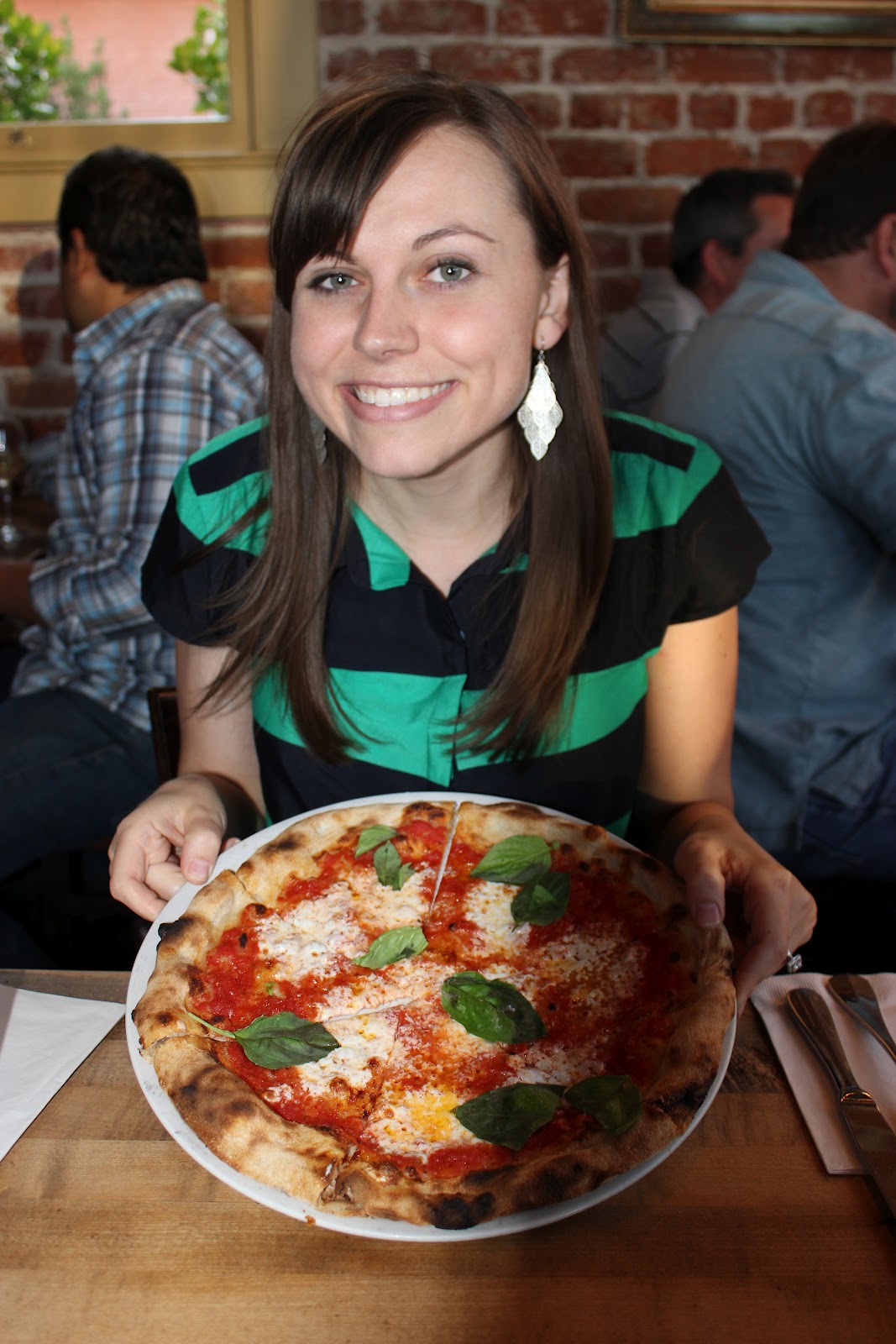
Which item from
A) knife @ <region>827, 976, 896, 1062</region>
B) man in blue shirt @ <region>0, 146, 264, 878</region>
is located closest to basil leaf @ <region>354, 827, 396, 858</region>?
knife @ <region>827, 976, 896, 1062</region>

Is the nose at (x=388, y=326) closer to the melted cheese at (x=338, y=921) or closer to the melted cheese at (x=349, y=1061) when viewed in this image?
the melted cheese at (x=338, y=921)

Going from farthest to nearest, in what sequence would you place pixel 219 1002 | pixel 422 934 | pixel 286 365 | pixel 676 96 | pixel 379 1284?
pixel 676 96, pixel 286 365, pixel 422 934, pixel 219 1002, pixel 379 1284

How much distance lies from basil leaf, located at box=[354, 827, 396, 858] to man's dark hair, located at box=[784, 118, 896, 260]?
1.84m

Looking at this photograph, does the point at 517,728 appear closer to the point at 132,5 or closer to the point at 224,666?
the point at 224,666

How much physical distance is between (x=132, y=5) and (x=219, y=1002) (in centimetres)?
304

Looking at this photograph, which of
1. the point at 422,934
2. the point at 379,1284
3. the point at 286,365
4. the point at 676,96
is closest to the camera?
the point at 379,1284

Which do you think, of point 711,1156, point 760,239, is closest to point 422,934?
point 711,1156

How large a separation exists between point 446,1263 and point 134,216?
93.0 inches

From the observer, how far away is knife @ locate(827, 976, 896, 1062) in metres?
0.90

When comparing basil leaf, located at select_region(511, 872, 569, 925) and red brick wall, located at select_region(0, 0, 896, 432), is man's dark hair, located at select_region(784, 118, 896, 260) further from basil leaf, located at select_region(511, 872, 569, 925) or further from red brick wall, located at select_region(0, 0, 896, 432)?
basil leaf, located at select_region(511, 872, 569, 925)

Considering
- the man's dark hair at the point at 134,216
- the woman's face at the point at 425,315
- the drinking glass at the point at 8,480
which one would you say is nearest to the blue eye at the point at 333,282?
the woman's face at the point at 425,315

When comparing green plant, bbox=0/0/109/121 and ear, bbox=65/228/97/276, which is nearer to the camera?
ear, bbox=65/228/97/276

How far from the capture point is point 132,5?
2957mm

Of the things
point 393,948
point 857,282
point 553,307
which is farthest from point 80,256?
point 393,948
